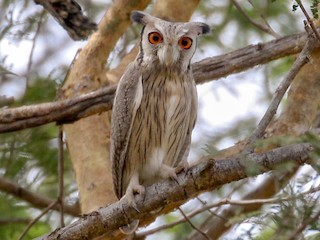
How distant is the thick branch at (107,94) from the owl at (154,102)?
13.4 inches

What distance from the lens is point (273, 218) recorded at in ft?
9.26

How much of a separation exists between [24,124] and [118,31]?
1174 millimetres

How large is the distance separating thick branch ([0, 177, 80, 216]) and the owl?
1048 mm

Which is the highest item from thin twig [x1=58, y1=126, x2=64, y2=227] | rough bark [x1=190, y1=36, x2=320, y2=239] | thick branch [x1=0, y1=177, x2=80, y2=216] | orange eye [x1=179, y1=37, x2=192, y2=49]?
orange eye [x1=179, y1=37, x2=192, y2=49]

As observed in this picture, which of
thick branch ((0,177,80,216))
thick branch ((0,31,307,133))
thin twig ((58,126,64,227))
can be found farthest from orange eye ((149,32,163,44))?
thick branch ((0,177,80,216))

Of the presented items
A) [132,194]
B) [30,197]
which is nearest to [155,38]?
[132,194]

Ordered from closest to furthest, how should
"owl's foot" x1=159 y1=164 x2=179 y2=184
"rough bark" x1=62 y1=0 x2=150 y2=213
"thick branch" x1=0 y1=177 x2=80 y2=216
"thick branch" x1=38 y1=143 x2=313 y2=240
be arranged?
1. "thick branch" x1=38 y1=143 x2=313 y2=240
2. "owl's foot" x1=159 y1=164 x2=179 y2=184
3. "rough bark" x1=62 y1=0 x2=150 y2=213
4. "thick branch" x1=0 y1=177 x2=80 y2=216

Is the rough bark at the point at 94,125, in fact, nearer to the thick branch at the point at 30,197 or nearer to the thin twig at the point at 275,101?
the thick branch at the point at 30,197

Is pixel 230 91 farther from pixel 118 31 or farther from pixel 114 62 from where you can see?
pixel 118 31

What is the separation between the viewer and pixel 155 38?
420 centimetres

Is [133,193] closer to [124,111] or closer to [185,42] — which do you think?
[124,111]

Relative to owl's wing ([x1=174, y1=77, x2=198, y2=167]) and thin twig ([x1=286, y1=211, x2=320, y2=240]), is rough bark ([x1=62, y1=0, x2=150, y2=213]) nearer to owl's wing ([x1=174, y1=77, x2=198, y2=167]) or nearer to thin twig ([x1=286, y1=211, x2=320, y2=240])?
owl's wing ([x1=174, y1=77, x2=198, y2=167])

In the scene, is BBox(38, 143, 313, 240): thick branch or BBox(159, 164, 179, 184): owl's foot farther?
BBox(159, 164, 179, 184): owl's foot

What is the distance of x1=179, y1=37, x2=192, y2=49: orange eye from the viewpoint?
4165mm
